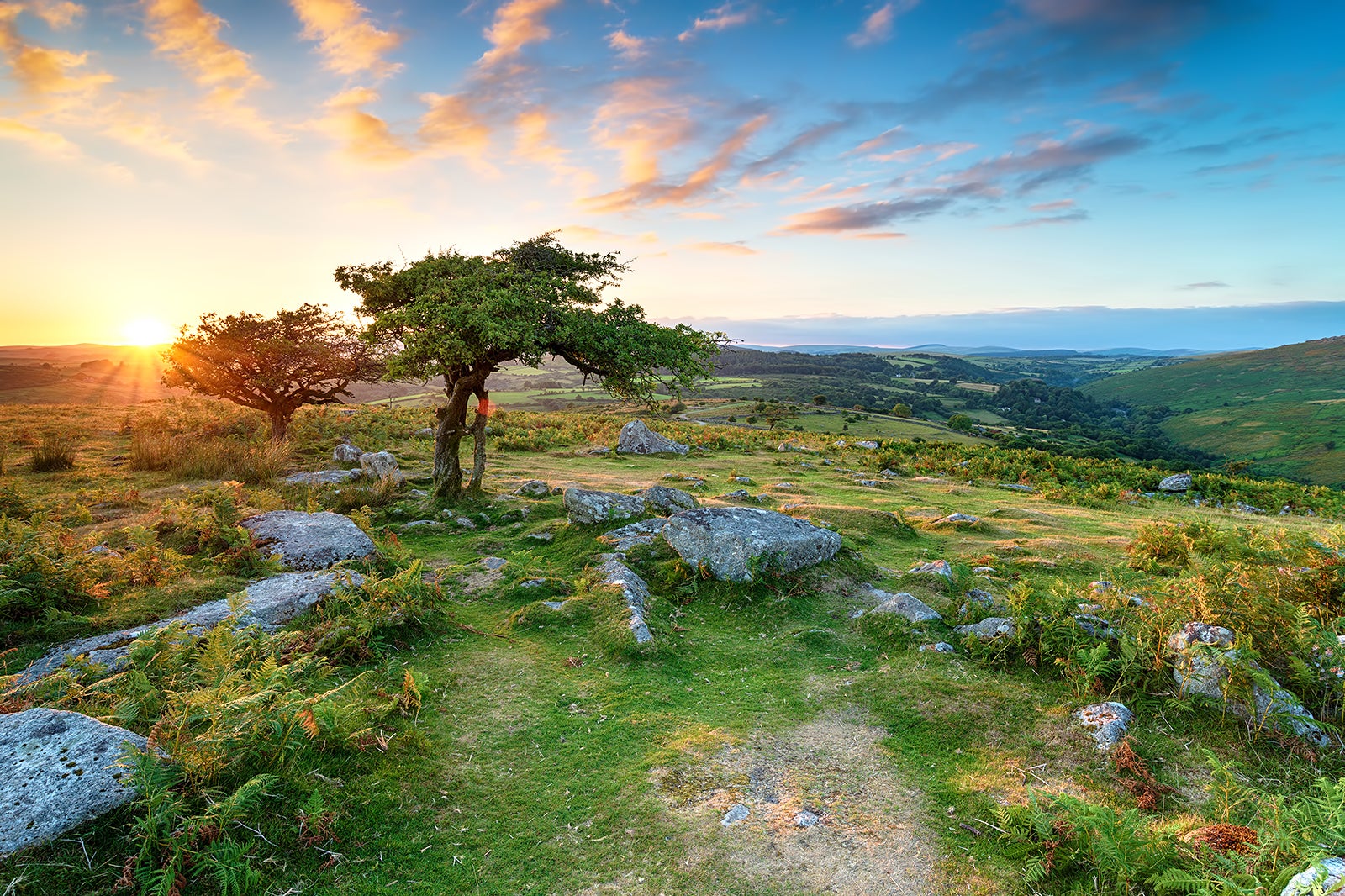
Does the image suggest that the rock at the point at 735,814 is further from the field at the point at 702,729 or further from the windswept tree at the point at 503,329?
the windswept tree at the point at 503,329

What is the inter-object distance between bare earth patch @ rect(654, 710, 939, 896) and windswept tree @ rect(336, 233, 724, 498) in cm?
1157

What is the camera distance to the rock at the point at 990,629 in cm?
958

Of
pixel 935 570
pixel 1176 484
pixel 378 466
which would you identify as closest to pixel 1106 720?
pixel 935 570

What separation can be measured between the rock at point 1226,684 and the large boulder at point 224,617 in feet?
42.7

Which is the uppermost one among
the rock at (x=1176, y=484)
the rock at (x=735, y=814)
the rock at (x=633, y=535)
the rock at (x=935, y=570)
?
the rock at (x=633, y=535)

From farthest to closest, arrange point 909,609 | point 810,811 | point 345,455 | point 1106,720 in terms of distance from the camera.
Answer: point 345,455 < point 909,609 < point 1106,720 < point 810,811

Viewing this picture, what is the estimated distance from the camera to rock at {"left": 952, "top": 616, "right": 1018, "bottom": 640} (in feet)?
31.4

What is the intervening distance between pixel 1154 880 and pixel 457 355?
17.0m

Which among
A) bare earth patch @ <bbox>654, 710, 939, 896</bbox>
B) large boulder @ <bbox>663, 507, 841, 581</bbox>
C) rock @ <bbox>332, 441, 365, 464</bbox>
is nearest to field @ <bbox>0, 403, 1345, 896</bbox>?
bare earth patch @ <bbox>654, 710, 939, 896</bbox>

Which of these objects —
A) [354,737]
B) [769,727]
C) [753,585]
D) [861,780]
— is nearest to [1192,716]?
[861,780]

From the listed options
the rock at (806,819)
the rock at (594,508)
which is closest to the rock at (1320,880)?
the rock at (806,819)

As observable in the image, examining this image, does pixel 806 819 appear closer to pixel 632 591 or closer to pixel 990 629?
pixel 990 629

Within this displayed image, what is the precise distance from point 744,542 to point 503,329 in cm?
853

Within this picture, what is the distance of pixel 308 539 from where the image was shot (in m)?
12.1
